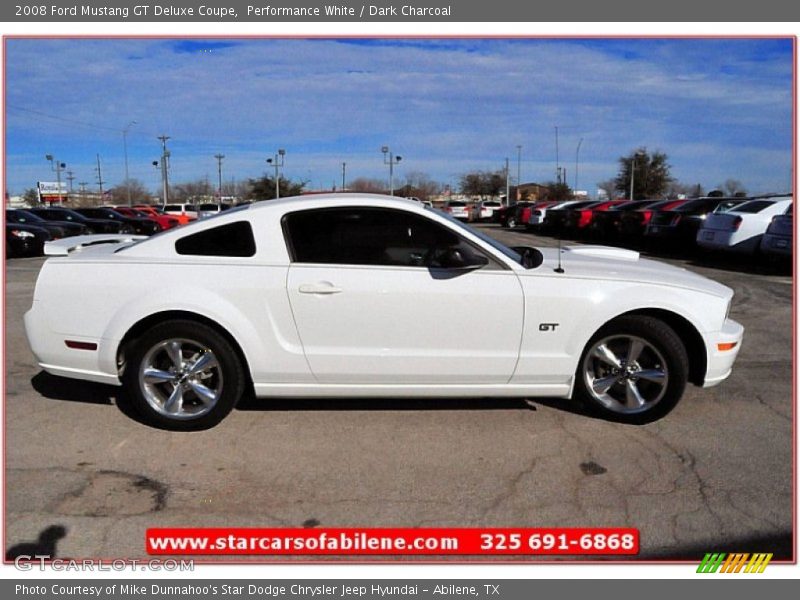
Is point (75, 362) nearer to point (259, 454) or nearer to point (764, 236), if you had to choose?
point (259, 454)

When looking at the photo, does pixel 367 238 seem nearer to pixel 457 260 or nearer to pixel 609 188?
pixel 457 260

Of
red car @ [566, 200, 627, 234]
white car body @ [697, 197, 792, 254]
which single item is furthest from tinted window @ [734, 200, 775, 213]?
red car @ [566, 200, 627, 234]

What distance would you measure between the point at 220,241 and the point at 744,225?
1248cm

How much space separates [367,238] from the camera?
4.39m

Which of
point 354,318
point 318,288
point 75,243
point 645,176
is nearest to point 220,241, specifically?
point 318,288

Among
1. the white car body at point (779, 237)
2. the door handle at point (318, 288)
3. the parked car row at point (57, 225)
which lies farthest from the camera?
the parked car row at point (57, 225)

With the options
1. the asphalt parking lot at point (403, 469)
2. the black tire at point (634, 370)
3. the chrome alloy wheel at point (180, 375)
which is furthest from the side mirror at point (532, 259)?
the chrome alloy wheel at point (180, 375)

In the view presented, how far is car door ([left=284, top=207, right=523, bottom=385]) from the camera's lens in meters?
4.19

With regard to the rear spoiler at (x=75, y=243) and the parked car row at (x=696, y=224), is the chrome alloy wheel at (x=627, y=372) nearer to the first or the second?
the parked car row at (x=696, y=224)

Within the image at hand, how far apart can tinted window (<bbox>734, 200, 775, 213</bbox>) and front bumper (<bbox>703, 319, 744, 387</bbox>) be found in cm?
1094

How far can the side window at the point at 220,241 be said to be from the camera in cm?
433

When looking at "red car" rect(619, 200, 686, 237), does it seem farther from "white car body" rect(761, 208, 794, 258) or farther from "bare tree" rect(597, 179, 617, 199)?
"bare tree" rect(597, 179, 617, 199)

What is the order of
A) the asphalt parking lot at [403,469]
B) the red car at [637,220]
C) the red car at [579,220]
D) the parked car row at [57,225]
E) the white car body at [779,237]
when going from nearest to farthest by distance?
the asphalt parking lot at [403,469]
the white car body at [779,237]
the parked car row at [57,225]
the red car at [637,220]
the red car at [579,220]

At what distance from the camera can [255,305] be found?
4.20 meters
